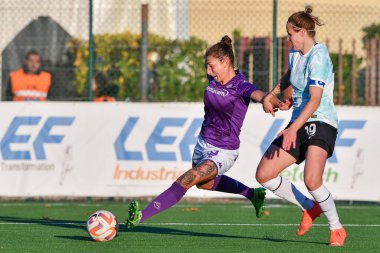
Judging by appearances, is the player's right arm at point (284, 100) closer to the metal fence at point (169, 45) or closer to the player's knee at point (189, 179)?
the player's knee at point (189, 179)

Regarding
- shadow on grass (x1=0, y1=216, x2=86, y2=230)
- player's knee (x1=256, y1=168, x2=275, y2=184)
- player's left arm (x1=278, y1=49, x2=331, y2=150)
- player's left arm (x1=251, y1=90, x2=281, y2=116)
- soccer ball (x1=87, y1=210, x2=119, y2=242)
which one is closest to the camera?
player's left arm (x1=278, y1=49, x2=331, y2=150)

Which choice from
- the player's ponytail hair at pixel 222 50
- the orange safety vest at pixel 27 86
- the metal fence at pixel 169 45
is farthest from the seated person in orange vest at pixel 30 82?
the player's ponytail hair at pixel 222 50

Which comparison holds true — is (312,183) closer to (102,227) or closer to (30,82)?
(102,227)

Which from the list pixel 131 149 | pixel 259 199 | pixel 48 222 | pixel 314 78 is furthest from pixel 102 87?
pixel 314 78

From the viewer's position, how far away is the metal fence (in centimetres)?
1655

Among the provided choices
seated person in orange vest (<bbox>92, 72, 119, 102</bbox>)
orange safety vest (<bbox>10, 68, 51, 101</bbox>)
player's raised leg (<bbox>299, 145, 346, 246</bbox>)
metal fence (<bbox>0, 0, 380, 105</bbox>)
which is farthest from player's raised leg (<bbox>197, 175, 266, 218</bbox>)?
orange safety vest (<bbox>10, 68, 51, 101</bbox>)

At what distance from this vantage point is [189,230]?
11375mm

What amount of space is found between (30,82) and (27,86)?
0.10 m

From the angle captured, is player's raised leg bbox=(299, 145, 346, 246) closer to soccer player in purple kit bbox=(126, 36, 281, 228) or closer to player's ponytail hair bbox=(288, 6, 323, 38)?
soccer player in purple kit bbox=(126, 36, 281, 228)

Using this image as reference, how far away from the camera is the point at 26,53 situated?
1794 centimetres

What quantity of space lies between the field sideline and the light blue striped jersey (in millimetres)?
1208

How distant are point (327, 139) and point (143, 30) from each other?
280 inches

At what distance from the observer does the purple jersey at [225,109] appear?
402 inches

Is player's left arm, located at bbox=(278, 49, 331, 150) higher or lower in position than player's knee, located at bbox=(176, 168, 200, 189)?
higher
